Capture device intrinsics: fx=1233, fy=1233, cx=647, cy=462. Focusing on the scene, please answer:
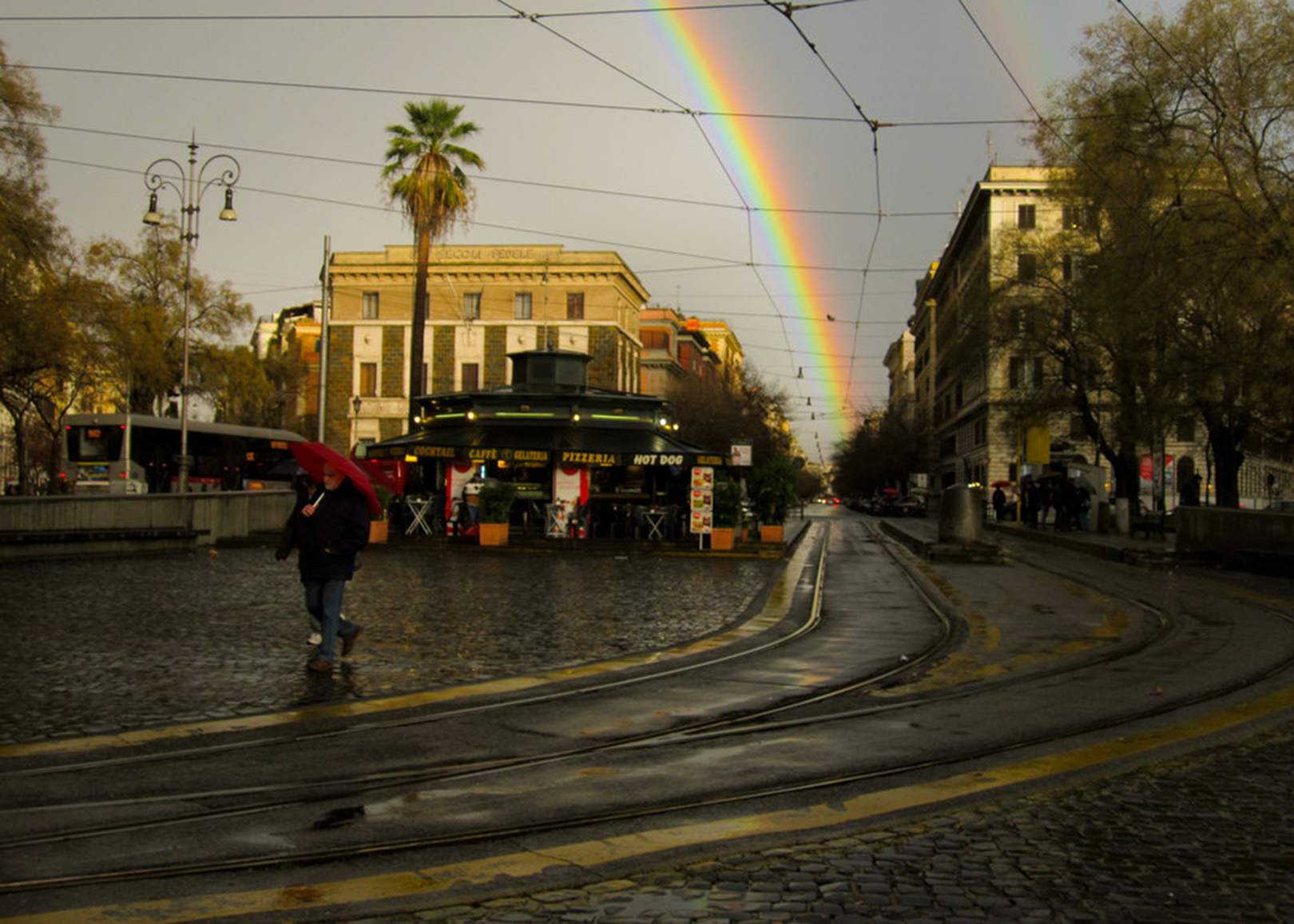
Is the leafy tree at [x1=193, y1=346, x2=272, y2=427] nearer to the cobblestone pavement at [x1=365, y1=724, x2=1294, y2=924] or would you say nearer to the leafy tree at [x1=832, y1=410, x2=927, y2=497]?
the cobblestone pavement at [x1=365, y1=724, x2=1294, y2=924]

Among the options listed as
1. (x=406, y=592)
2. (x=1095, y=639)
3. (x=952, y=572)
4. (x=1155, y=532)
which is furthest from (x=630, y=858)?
(x=1155, y=532)

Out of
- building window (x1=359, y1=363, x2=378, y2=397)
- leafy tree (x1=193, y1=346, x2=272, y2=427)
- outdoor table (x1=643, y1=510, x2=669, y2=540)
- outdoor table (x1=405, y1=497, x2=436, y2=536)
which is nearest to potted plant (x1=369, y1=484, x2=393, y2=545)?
outdoor table (x1=405, y1=497, x2=436, y2=536)

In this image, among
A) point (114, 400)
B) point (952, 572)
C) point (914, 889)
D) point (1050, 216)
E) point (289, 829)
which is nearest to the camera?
point (914, 889)

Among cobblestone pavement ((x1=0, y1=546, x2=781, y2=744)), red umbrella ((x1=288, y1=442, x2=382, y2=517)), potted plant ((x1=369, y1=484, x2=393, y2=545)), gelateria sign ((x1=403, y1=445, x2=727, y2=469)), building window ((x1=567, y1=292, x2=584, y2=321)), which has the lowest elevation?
cobblestone pavement ((x1=0, y1=546, x2=781, y2=744))

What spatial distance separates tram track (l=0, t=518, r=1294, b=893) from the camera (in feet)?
15.2

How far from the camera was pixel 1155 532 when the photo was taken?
35.9 meters

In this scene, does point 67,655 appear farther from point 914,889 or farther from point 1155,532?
point 1155,532

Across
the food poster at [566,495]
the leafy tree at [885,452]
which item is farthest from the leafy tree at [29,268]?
the leafy tree at [885,452]

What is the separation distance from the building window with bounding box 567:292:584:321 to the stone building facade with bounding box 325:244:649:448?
49mm

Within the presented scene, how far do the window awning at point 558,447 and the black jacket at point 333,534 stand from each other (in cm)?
1755

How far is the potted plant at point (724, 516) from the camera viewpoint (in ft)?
85.5

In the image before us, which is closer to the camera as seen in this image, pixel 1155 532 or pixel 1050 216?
pixel 1155 532

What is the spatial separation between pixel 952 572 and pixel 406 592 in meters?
10.3

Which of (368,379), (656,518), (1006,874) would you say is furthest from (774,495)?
(368,379)
